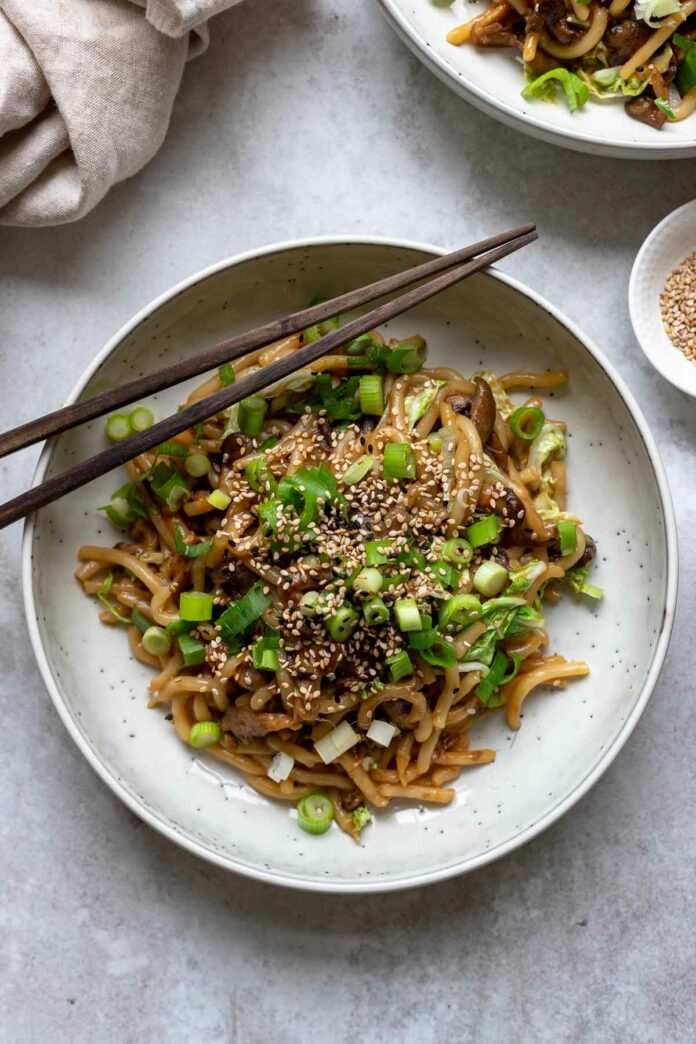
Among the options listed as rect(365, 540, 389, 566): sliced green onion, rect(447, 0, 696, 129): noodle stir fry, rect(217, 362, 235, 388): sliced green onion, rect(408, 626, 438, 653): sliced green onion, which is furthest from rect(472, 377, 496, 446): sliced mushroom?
rect(447, 0, 696, 129): noodle stir fry

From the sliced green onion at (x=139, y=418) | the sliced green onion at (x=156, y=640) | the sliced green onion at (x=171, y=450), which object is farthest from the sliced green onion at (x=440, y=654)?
the sliced green onion at (x=139, y=418)

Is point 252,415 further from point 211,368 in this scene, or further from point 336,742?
point 336,742

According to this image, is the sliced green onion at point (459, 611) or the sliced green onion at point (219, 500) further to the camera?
the sliced green onion at point (219, 500)

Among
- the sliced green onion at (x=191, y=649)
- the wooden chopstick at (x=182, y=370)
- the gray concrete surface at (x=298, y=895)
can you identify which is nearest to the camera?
the wooden chopstick at (x=182, y=370)

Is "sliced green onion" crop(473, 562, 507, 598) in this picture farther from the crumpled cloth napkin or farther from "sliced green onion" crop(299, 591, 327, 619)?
the crumpled cloth napkin

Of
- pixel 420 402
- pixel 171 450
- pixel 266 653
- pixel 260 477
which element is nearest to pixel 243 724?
pixel 266 653

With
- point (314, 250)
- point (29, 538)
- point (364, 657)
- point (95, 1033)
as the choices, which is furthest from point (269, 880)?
point (314, 250)

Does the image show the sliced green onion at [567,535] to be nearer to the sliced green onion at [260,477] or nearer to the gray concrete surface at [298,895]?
the gray concrete surface at [298,895]
